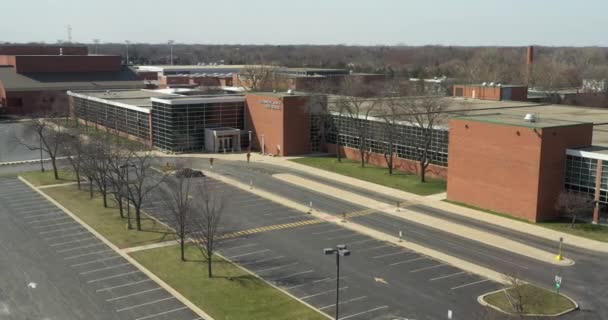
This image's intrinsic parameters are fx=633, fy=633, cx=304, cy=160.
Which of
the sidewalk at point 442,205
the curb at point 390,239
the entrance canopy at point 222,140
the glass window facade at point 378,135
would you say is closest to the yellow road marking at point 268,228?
the curb at point 390,239

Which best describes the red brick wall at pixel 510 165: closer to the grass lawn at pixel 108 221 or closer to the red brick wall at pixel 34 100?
the grass lawn at pixel 108 221

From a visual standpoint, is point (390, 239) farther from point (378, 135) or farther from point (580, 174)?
point (378, 135)

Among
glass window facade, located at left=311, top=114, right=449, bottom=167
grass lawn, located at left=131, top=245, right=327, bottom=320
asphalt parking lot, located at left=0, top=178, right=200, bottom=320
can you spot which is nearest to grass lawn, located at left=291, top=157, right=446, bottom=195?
glass window facade, located at left=311, top=114, right=449, bottom=167

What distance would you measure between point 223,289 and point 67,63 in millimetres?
98039

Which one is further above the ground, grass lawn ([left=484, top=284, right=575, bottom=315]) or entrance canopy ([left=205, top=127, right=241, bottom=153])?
entrance canopy ([left=205, top=127, right=241, bottom=153])

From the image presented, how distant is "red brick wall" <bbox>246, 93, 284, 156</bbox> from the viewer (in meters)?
68.0

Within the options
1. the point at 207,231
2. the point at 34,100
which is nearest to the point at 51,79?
the point at 34,100

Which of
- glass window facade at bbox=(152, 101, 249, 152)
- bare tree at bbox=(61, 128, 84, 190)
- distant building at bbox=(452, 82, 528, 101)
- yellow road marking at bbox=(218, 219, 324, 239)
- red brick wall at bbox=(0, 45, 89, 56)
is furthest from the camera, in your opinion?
red brick wall at bbox=(0, 45, 89, 56)

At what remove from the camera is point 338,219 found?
42281 millimetres

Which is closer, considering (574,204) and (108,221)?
(574,204)

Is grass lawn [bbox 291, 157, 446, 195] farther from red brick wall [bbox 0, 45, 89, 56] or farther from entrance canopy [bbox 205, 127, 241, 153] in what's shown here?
red brick wall [bbox 0, 45, 89, 56]

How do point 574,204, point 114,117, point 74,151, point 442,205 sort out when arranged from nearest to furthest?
point 574,204 → point 442,205 → point 74,151 → point 114,117

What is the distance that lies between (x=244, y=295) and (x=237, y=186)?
24.0 metres

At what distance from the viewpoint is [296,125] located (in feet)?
225
